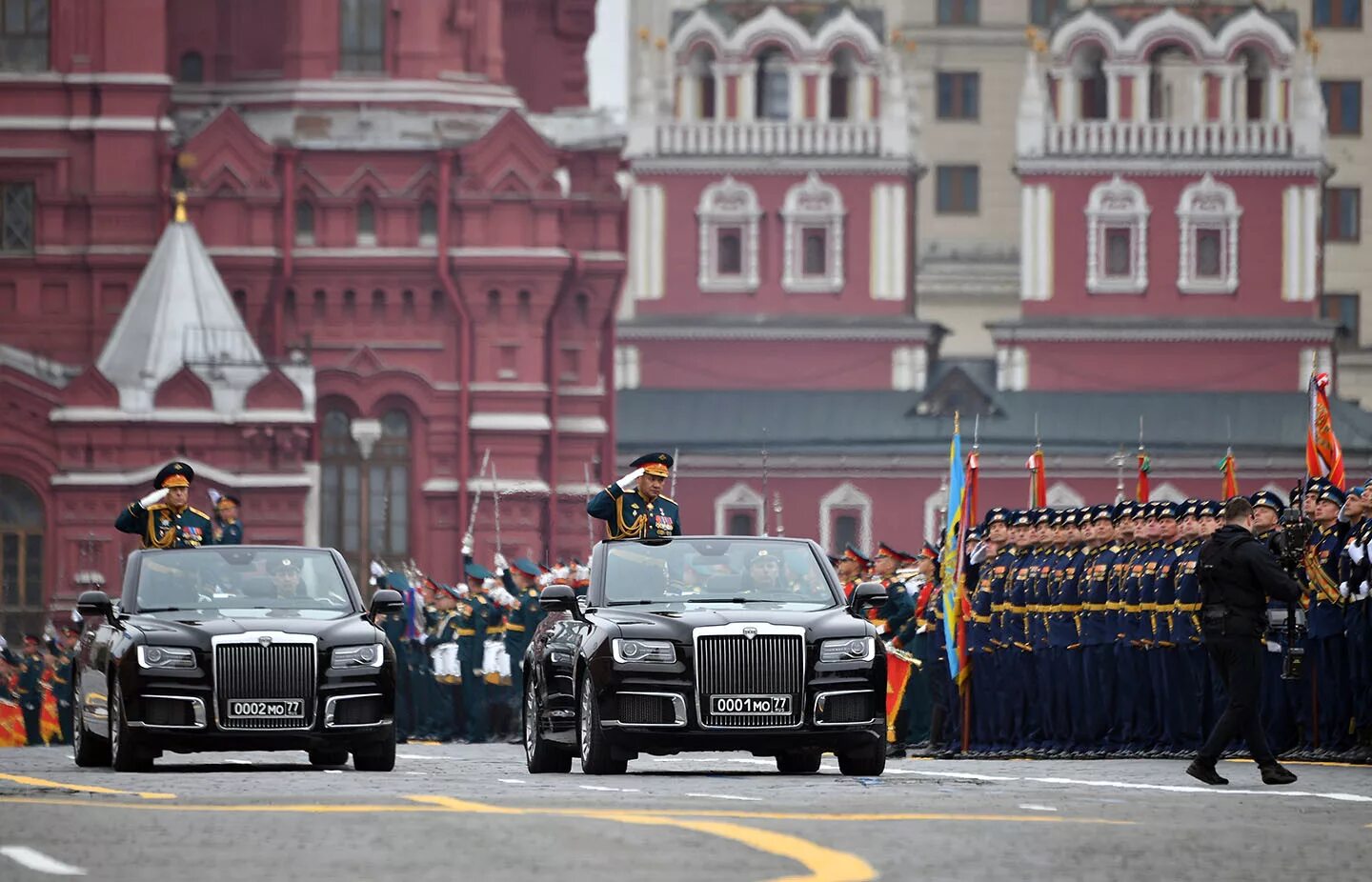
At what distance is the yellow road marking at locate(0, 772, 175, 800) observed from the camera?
19109 mm

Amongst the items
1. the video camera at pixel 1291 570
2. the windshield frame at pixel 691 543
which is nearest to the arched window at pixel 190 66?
the windshield frame at pixel 691 543

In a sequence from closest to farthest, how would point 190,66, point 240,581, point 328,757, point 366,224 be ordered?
point 240,581
point 328,757
point 366,224
point 190,66

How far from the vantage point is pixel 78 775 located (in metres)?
22.1

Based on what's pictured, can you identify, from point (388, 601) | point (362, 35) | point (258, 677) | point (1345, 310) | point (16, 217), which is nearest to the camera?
point (258, 677)

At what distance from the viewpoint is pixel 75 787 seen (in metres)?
20.4

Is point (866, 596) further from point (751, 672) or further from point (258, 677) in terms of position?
point (258, 677)

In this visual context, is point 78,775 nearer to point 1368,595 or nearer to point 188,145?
→ point 1368,595

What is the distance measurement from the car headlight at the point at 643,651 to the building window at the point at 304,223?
158 ft

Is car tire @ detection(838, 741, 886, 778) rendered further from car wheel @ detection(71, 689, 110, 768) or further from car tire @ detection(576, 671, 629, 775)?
car wheel @ detection(71, 689, 110, 768)

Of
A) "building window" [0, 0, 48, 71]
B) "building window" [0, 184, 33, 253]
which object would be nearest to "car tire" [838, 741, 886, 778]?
"building window" [0, 184, 33, 253]

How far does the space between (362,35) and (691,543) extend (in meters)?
48.5

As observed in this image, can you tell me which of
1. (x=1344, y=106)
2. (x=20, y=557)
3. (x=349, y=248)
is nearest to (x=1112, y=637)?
(x=20, y=557)

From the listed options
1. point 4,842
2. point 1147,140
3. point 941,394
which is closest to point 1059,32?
point 1147,140

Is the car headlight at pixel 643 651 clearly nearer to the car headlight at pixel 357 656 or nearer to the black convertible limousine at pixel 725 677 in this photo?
the black convertible limousine at pixel 725 677
